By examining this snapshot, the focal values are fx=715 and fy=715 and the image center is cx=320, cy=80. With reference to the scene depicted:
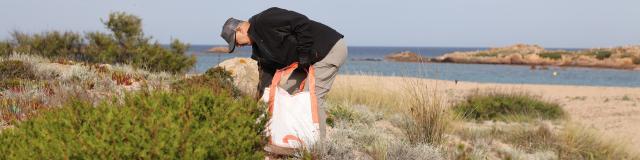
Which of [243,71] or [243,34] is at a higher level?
[243,34]

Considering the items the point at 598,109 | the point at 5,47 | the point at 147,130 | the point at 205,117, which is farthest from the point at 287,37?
the point at 5,47

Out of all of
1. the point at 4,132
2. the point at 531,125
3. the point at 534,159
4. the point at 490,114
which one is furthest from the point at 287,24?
the point at 490,114

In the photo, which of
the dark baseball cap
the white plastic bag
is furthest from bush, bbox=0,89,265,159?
the dark baseball cap

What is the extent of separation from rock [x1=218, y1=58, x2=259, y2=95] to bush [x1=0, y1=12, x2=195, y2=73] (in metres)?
5.35

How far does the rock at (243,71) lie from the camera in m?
10.8

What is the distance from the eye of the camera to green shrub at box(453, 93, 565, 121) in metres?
13.2

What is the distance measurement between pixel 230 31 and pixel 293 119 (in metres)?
0.89

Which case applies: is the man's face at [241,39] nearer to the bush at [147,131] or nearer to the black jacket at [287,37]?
the black jacket at [287,37]

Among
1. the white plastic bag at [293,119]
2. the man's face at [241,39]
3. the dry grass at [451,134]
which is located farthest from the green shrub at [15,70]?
the white plastic bag at [293,119]

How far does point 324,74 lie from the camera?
557 cm

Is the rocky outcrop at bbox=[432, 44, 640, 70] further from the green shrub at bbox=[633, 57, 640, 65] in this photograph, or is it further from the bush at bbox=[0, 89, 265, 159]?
the bush at bbox=[0, 89, 265, 159]

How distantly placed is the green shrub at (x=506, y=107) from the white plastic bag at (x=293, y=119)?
7716 millimetres

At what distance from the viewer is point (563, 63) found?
193ft

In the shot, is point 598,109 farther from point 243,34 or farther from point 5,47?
point 5,47
